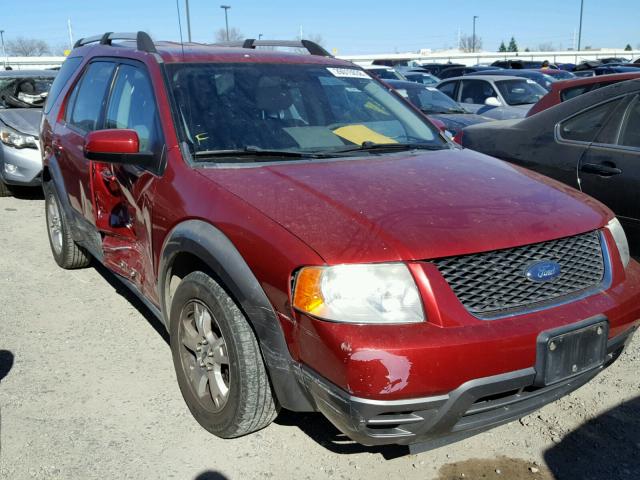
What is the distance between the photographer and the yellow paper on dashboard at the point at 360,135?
3568 mm

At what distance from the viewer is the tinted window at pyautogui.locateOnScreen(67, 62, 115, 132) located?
13.8 feet

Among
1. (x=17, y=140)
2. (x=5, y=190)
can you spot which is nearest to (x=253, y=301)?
(x=17, y=140)

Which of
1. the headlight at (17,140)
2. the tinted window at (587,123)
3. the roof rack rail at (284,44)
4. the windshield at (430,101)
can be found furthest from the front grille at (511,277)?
the windshield at (430,101)

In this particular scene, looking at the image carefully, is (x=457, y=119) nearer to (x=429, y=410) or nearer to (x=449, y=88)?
(x=449, y=88)

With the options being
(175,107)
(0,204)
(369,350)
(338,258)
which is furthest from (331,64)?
(0,204)

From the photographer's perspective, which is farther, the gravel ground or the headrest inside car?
the headrest inside car

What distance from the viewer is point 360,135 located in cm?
362

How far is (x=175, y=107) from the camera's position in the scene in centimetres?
332

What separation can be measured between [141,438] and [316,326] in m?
1.29

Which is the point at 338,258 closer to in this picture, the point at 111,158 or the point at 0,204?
the point at 111,158

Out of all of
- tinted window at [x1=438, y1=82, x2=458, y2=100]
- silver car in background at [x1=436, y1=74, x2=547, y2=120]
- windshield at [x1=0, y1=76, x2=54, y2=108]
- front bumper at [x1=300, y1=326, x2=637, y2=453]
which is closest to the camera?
front bumper at [x1=300, y1=326, x2=637, y2=453]

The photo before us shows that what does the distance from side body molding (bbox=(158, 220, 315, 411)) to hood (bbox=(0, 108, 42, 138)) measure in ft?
19.5

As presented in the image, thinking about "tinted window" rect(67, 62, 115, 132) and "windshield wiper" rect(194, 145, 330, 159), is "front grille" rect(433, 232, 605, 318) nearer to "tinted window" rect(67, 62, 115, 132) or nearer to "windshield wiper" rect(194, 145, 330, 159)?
"windshield wiper" rect(194, 145, 330, 159)

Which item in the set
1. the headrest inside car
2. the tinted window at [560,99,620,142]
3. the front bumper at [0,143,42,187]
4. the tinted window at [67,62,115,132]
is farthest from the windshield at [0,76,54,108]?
the tinted window at [560,99,620,142]
